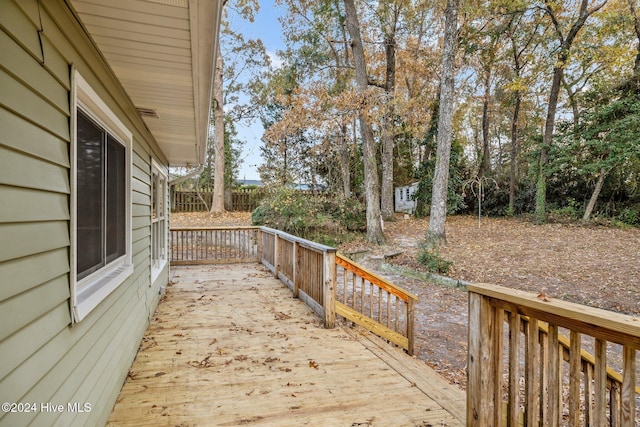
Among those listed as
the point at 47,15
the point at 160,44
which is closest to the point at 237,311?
the point at 160,44

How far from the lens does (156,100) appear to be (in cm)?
294

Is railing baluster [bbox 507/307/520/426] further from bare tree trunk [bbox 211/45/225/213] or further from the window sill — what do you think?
bare tree trunk [bbox 211/45/225/213]

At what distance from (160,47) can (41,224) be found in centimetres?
116

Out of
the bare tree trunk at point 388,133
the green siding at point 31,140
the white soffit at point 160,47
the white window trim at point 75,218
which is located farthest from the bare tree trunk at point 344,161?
the green siding at point 31,140

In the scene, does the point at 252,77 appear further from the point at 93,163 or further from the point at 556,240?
the point at 93,163

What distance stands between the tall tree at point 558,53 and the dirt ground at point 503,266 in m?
1.69

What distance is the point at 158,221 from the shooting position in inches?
208

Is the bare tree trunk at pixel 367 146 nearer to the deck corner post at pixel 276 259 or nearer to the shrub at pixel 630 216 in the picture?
the deck corner post at pixel 276 259

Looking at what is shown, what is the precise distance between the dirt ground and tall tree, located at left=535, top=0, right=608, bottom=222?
66.5 inches

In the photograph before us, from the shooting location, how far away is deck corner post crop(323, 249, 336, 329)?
3855 millimetres

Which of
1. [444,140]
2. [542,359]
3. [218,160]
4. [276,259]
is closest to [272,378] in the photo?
[542,359]

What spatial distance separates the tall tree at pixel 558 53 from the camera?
39.0ft

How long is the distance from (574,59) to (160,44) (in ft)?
48.5

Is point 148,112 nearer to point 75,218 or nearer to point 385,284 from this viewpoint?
point 75,218
